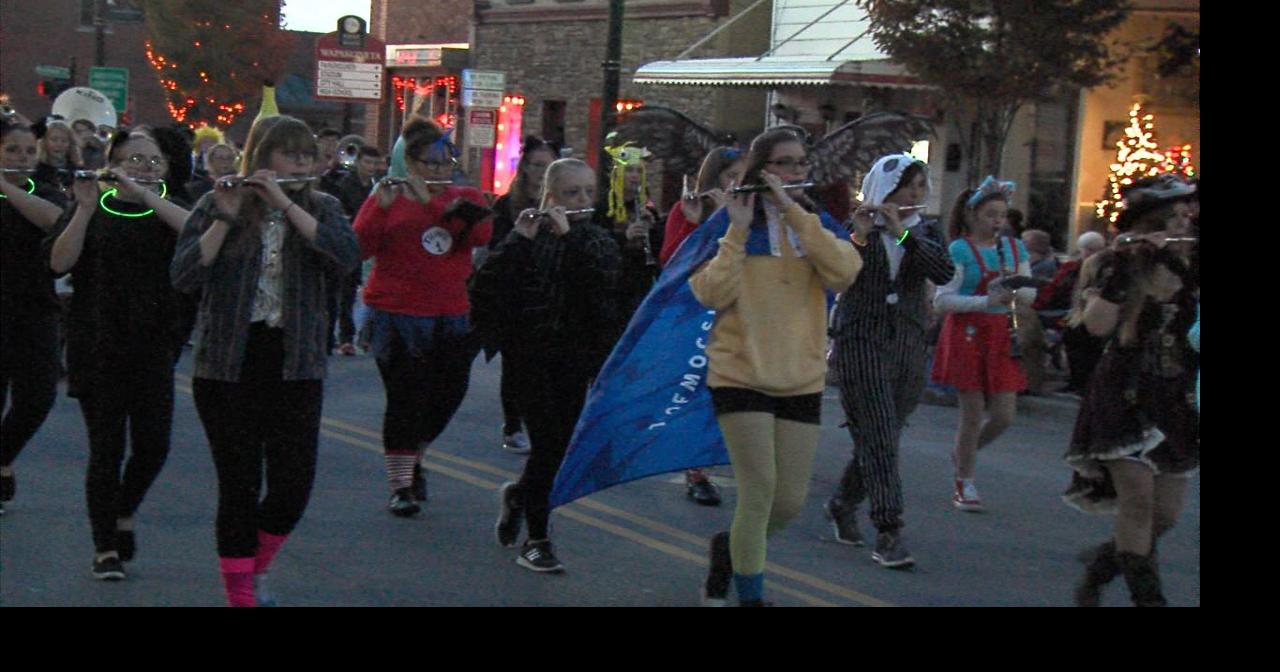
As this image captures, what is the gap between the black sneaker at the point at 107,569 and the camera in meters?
6.71

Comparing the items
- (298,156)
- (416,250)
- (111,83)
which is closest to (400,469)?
(416,250)

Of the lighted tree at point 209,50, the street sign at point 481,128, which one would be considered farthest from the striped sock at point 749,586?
the lighted tree at point 209,50

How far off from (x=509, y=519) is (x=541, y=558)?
47 centimetres

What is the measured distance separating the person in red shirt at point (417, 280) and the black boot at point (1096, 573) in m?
3.20

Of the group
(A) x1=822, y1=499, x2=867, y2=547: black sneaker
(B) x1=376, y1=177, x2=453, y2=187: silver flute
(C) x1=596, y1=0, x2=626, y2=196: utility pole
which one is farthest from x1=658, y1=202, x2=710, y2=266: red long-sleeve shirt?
(C) x1=596, y1=0, x2=626, y2=196: utility pole

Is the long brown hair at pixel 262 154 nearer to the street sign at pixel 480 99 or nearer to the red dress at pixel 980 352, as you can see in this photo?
the red dress at pixel 980 352

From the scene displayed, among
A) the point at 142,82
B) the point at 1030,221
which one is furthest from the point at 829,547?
the point at 142,82

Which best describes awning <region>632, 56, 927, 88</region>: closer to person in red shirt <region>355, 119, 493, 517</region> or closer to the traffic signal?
the traffic signal

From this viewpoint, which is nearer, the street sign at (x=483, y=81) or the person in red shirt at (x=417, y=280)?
the person in red shirt at (x=417, y=280)

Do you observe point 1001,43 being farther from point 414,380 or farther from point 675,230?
point 414,380

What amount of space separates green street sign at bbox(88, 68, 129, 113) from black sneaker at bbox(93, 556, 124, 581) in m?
26.1

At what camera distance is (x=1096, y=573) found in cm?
633

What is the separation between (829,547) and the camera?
8.01 meters
